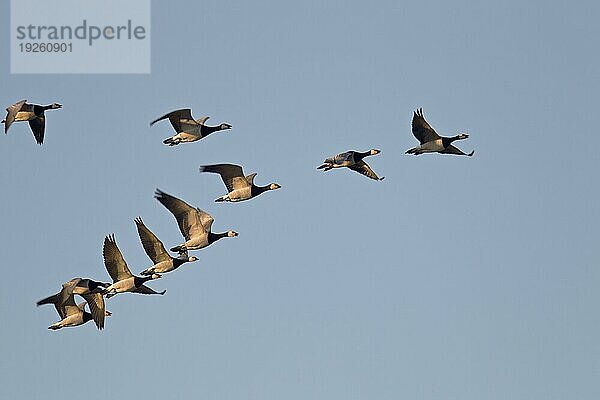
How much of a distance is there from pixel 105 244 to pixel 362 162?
10.3m

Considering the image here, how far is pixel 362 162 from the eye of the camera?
7394 centimetres

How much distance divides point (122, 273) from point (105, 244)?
A: 4.18 ft

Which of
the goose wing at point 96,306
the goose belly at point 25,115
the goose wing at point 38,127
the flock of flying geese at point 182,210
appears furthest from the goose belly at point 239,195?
the goose belly at point 25,115

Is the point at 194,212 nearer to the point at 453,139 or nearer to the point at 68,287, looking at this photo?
the point at 68,287

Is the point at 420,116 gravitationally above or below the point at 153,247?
above

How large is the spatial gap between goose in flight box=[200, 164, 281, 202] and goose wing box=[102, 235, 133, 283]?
167 inches

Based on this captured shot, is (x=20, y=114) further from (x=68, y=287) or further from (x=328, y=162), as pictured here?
(x=328, y=162)

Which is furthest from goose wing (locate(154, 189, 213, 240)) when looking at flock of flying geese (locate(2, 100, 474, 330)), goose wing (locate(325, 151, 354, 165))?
goose wing (locate(325, 151, 354, 165))

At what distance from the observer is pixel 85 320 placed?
7525 centimetres

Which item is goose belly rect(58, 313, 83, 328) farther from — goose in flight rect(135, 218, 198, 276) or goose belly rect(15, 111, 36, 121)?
goose belly rect(15, 111, 36, 121)

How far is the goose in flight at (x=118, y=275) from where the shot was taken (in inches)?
2825

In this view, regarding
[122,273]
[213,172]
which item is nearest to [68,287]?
[122,273]

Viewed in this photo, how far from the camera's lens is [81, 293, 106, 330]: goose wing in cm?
7350

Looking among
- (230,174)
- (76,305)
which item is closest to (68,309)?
(76,305)
